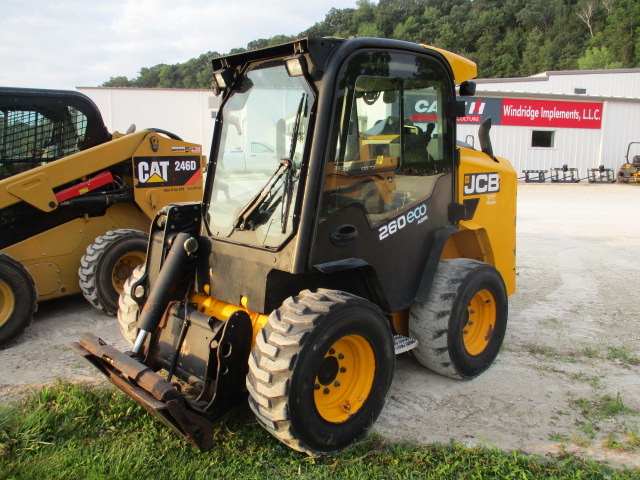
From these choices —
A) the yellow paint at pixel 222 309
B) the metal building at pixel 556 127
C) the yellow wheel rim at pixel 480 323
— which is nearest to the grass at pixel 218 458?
the yellow paint at pixel 222 309

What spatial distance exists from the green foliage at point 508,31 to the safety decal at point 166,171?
5474 cm

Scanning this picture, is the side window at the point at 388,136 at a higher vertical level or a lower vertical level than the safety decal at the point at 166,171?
higher

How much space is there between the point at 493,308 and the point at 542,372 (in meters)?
0.64

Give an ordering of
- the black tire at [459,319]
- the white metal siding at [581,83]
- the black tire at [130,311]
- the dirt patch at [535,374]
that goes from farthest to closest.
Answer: the white metal siding at [581,83] → the black tire at [130,311] → the black tire at [459,319] → the dirt patch at [535,374]

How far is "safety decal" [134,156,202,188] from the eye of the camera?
20.2 feet

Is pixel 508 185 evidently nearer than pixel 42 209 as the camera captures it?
Yes

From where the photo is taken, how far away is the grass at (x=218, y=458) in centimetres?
291

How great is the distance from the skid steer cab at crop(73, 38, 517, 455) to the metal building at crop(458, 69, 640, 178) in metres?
19.1

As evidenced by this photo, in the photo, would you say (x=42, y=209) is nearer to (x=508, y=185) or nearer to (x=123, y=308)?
(x=123, y=308)

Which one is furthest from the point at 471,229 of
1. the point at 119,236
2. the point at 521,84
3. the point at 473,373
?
the point at 521,84

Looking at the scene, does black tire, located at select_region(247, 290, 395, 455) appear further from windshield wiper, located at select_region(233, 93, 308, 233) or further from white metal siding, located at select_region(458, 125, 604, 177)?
white metal siding, located at select_region(458, 125, 604, 177)

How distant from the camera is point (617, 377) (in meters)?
4.17

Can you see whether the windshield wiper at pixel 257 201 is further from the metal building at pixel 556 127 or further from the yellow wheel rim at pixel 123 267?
the metal building at pixel 556 127

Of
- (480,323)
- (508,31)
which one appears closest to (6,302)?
(480,323)
